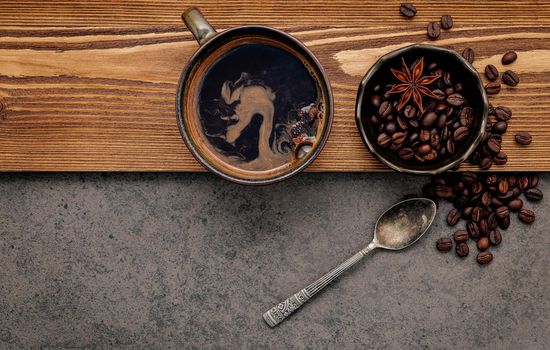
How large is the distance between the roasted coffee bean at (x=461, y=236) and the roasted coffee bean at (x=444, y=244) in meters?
0.02

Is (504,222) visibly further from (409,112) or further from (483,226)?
(409,112)

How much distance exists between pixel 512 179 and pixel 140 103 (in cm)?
98

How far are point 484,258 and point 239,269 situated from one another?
660mm

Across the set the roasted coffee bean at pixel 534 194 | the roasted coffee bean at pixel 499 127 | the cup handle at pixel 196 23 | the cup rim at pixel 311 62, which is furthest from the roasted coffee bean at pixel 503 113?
the cup handle at pixel 196 23

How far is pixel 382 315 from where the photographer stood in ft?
4.97

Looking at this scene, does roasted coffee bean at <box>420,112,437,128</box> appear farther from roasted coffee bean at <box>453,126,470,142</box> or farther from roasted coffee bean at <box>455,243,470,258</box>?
roasted coffee bean at <box>455,243,470,258</box>

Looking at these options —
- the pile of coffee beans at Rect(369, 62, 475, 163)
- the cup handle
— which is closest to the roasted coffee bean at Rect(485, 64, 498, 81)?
the pile of coffee beans at Rect(369, 62, 475, 163)

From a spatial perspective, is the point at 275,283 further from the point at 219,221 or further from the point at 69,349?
the point at 69,349

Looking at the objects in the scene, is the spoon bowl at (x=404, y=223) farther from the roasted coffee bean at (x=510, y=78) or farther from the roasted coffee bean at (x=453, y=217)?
the roasted coffee bean at (x=510, y=78)

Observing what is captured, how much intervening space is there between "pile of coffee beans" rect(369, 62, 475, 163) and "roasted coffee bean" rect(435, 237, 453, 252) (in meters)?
0.28

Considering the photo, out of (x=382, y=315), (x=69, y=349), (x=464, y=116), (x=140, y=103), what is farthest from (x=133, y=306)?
(x=464, y=116)

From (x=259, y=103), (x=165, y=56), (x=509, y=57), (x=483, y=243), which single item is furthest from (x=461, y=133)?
(x=165, y=56)

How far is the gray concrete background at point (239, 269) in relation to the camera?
4.92 feet

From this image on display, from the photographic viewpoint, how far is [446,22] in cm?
137
